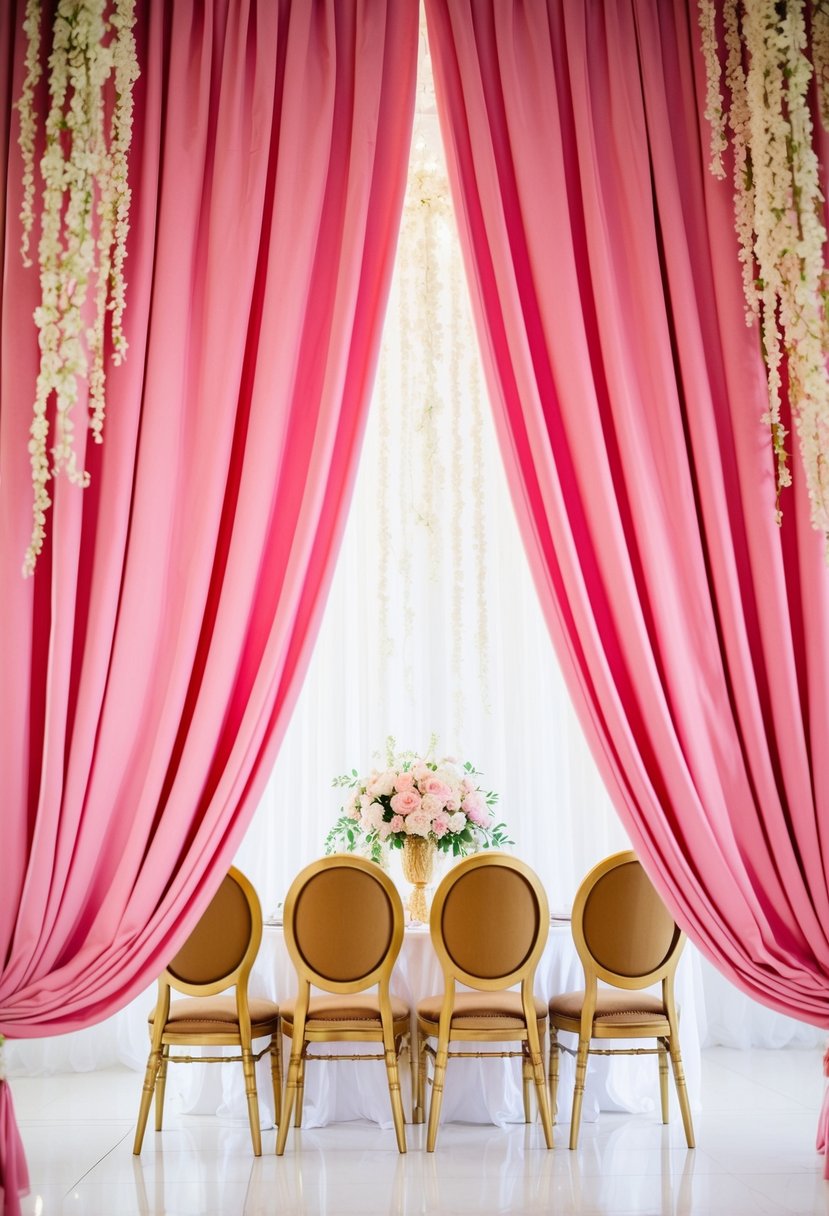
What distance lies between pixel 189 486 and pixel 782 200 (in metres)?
1.89

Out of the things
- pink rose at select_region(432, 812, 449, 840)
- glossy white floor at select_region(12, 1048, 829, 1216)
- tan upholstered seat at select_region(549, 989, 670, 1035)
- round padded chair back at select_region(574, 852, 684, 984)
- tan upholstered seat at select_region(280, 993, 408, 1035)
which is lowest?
glossy white floor at select_region(12, 1048, 829, 1216)

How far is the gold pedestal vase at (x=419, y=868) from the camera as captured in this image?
4.62m

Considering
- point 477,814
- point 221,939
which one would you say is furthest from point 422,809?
point 221,939


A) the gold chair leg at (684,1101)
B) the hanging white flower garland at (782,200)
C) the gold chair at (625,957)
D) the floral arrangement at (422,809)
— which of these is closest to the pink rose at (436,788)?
the floral arrangement at (422,809)

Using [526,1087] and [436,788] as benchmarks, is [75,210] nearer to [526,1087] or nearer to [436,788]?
[436,788]

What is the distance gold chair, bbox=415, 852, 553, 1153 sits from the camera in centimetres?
409

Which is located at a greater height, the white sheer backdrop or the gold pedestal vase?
the white sheer backdrop

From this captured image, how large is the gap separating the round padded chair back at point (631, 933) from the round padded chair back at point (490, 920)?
8.1 inches

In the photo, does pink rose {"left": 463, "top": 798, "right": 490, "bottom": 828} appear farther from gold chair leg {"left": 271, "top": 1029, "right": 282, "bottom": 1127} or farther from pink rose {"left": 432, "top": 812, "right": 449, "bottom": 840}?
gold chair leg {"left": 271, "top": 1029, "right": 282, "bottom": 1127}

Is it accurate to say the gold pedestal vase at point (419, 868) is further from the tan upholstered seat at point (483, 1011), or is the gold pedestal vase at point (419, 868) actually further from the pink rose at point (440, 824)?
the tan upholstered seat at point (483, 1011)

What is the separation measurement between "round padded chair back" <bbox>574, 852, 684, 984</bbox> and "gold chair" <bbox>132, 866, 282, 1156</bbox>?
1283mm

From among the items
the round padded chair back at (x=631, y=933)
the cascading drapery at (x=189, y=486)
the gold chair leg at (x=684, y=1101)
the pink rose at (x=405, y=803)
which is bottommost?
the gold chair leg at (x=684, y=1101)

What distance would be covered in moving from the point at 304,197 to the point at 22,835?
79.2 inches

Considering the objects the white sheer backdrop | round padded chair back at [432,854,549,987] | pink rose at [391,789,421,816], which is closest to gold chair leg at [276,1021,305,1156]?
round padded chair back at [432,854,549,987]
